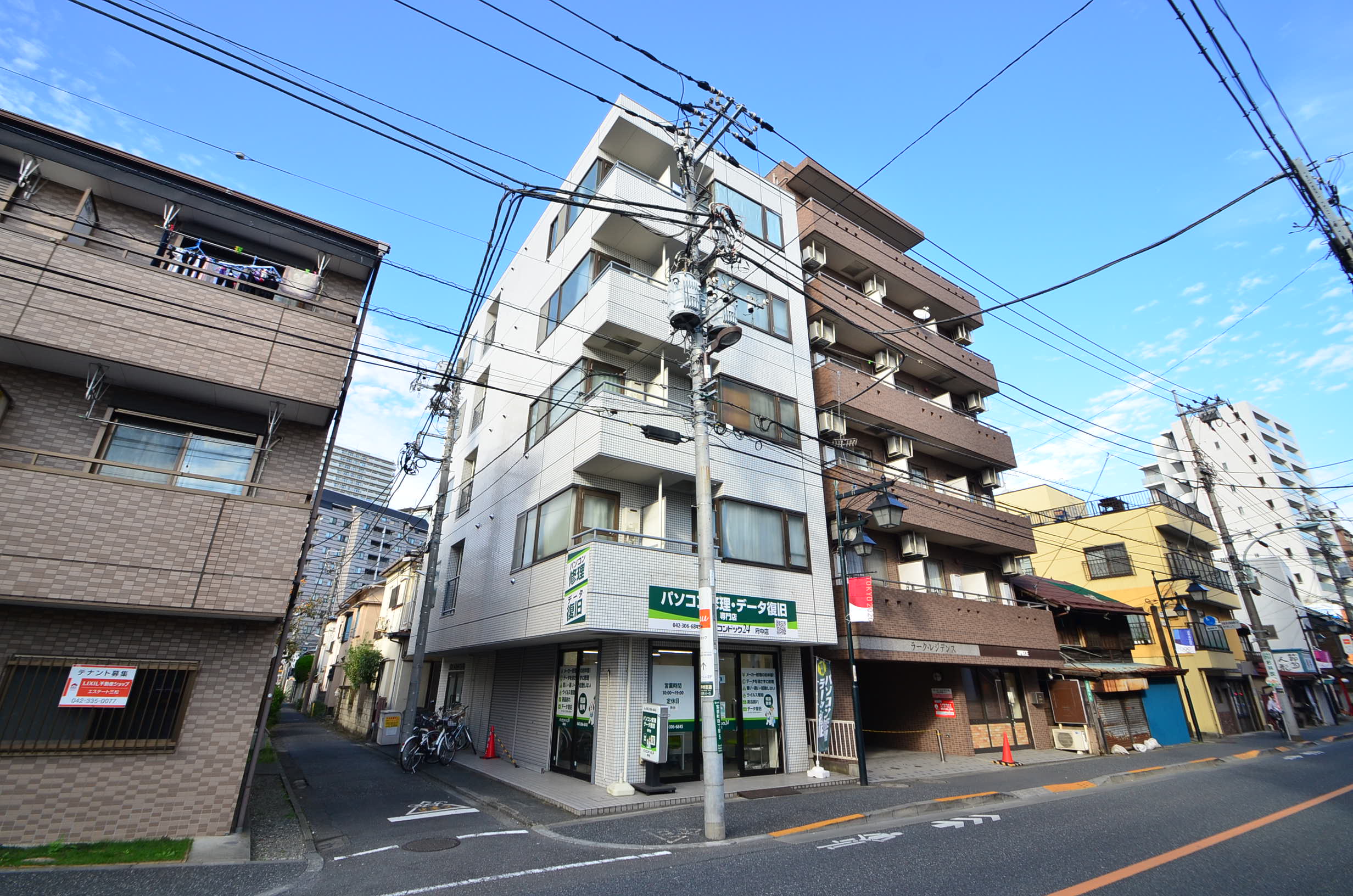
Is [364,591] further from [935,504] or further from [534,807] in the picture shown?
[935,504]

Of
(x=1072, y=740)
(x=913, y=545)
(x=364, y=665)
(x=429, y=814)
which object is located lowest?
(x=429, y=814)

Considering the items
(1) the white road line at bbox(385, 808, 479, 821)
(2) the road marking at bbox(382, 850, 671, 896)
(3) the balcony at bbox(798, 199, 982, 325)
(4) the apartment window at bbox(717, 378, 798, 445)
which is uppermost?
(3) the balcony at bbox(798, 199, 982, 325)

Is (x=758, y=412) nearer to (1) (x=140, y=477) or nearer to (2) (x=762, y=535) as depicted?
(2) (x=762, y=535)

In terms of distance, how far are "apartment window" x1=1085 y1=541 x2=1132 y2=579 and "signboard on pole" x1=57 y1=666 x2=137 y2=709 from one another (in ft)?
119

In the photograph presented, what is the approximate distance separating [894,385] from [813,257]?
212 inches

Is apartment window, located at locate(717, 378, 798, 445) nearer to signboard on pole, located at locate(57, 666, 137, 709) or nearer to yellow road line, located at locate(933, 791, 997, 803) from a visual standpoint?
yellow road line, located at locate(933, 791, 997, 803)

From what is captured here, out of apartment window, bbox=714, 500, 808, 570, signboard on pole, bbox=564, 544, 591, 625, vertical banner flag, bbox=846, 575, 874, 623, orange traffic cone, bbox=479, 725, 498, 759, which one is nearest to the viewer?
signboard on pole, bbox=564, 544, 591, 625

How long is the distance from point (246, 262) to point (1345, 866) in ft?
61.4

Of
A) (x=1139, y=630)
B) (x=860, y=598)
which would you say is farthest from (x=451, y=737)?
(x=1139, y=630)

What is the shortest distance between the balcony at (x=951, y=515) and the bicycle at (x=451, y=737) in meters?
12.6

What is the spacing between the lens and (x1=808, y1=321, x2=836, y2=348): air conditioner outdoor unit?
64.7 feet

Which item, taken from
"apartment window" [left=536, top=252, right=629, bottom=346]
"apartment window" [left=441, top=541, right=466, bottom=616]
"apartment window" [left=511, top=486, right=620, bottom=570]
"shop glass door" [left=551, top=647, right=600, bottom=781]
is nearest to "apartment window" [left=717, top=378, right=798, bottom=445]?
"apartment window" [left=511, top=486, right=620, bottom=570]

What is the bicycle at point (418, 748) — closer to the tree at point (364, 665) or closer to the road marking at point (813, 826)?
the road marking at point (813, 826)

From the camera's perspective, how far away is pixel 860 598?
14.1 m
